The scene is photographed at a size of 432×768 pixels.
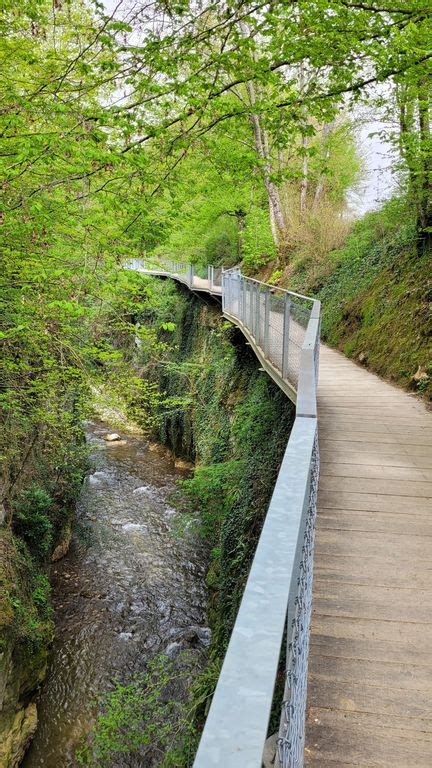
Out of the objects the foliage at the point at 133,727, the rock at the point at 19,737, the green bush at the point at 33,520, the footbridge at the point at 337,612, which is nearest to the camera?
the footbridge at the point at 337,612

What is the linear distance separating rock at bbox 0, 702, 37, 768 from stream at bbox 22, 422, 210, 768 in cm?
19

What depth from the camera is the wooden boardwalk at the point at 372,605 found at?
2379 mm

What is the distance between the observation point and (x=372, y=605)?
10.6 ft

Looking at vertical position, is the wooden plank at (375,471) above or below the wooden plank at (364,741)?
above

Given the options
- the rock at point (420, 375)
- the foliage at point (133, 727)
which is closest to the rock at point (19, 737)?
the foliage at point (133, 727)

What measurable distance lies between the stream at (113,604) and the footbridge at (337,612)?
579 cm

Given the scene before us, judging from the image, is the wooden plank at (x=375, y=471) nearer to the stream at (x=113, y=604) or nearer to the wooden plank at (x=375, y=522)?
the wooden plank at (x=375, y=522)

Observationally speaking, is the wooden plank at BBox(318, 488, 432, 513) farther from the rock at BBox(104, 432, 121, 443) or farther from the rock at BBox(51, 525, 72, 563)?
the rock at BBox(104, 432, 121, 443)

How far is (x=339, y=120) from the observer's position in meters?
24.5

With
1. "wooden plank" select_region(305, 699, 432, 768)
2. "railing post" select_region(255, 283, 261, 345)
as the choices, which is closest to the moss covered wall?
"railing post" select_region(255, 283, 261, 345)

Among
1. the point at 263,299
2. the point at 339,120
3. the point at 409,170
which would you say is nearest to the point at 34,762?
the point at 263,299

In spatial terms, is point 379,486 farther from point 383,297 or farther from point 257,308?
point 383,297

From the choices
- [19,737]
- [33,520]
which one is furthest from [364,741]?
[33,520]

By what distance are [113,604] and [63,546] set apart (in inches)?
105
